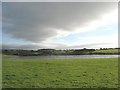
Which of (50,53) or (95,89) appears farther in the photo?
(50,53)

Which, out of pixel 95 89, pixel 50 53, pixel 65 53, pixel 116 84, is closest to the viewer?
pixel 95 89

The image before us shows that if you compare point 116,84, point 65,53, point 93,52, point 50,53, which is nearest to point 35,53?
point 50,53

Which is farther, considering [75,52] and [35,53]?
[75,52]

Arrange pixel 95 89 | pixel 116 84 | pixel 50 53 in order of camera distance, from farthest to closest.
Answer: pixel 50 53, pixel 116 84, pixel 95 89

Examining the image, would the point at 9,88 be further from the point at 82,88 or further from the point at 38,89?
the point at 82,88

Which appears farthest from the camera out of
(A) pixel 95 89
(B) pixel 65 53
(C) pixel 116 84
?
(B) pixel 65 53

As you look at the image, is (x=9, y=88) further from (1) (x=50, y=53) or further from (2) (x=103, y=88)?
(1) (x=50, y=53)

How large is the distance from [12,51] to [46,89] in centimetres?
10548

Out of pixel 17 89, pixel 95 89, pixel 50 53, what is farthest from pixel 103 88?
pixel 50 53

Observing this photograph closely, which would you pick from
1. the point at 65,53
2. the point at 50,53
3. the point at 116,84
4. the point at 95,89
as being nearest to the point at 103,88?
the point at 95,89

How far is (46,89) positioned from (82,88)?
10.4 feet

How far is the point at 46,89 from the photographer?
19.0m

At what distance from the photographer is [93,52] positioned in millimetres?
133250

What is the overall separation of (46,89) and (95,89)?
4.20 meters
